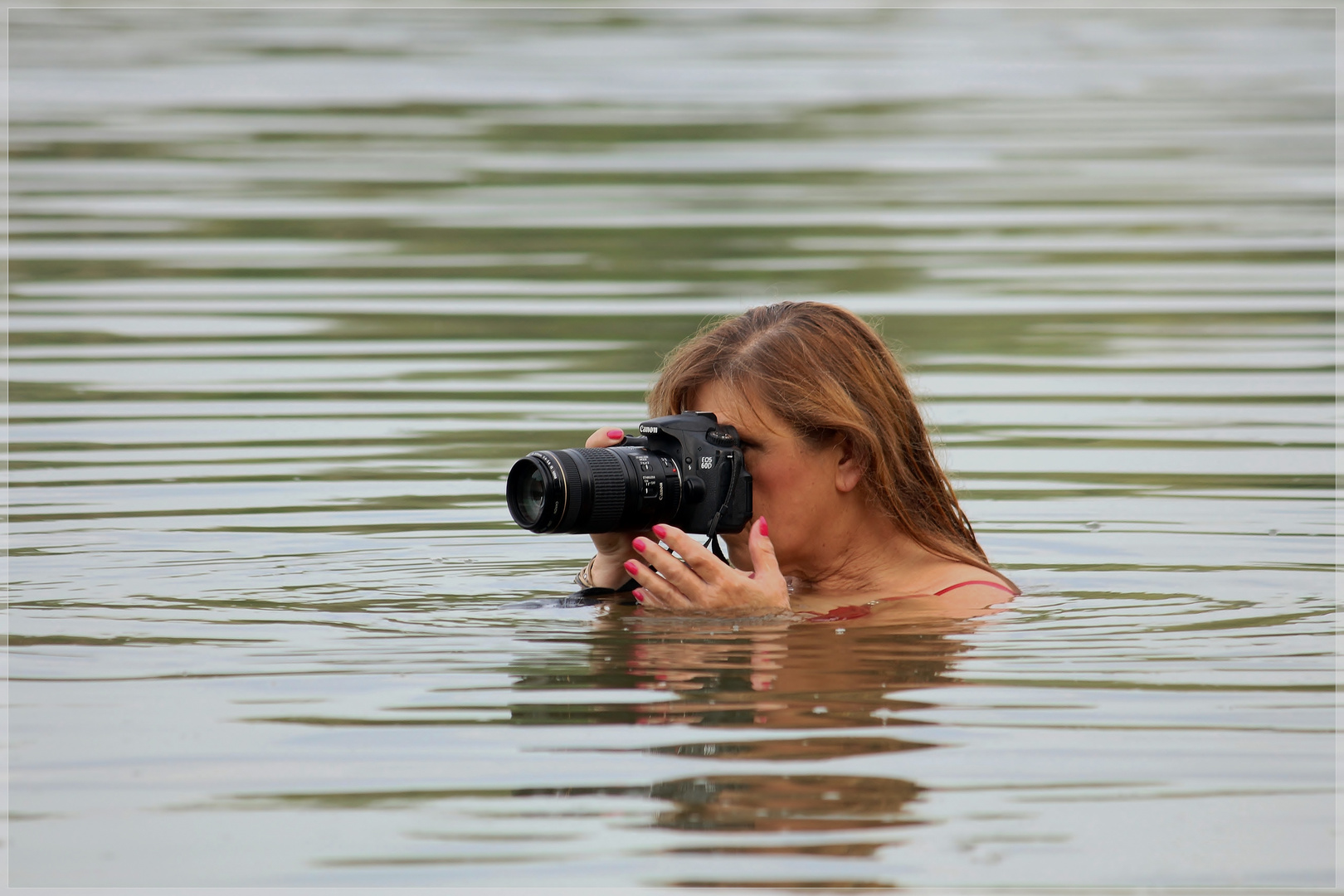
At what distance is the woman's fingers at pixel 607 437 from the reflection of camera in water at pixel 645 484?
5 cm

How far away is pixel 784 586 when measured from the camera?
4.55 meters

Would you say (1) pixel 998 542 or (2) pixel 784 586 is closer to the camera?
(2) pixel 784 586

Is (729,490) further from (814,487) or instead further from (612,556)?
(612,556)

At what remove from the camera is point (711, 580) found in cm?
452

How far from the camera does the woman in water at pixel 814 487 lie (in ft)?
15.0

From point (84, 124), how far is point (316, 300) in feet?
28.8

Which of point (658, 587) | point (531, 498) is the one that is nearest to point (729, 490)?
point (658, 587)

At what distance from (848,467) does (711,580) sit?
0.48 metres

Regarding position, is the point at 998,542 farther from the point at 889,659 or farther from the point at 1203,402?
the point at 1203,402

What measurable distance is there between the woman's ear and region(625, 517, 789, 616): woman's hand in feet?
0.86

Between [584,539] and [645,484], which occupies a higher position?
[645,484]

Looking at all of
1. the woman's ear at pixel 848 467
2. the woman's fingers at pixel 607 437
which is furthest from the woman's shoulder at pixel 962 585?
the woman's fingers at pixel 607 437

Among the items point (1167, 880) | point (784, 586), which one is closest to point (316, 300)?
point (784, 586)

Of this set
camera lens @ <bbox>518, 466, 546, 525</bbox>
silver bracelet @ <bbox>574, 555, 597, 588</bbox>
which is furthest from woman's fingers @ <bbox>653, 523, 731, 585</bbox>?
silver bracelet @ <bbox>574, 555, 597, 588</bbox>
